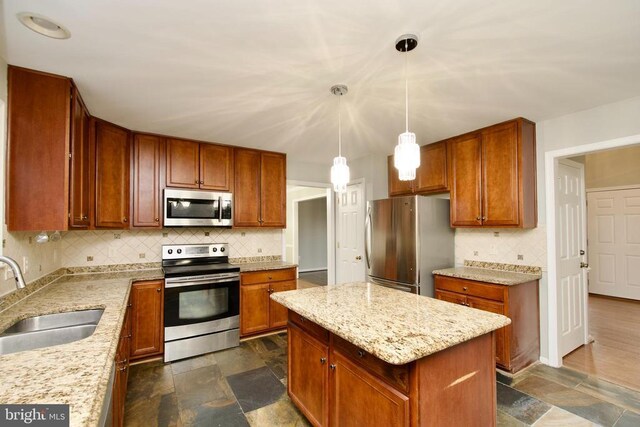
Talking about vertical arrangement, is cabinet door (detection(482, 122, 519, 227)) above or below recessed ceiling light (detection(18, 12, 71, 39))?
below

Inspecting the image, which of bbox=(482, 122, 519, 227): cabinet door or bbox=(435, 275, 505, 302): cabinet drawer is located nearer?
bbox=(435, 275, 505, 302): cabinet drawer

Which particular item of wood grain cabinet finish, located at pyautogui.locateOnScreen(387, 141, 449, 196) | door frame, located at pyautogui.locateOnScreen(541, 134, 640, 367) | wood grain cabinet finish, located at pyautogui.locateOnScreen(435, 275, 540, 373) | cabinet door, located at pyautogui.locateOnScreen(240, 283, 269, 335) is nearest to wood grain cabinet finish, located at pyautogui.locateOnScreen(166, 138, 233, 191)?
Result: cabinet door, located at pyautogui.locateOnScreen(240, 283, 269, 335)

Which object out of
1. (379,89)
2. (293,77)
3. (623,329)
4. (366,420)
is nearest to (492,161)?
(379,89)

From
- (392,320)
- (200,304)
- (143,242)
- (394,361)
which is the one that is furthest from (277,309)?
(394,361)

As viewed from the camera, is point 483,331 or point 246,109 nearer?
point 483,331

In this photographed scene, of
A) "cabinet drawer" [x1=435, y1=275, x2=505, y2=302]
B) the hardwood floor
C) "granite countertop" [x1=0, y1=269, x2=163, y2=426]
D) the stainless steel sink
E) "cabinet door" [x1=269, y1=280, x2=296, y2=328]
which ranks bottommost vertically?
the hardwood floor

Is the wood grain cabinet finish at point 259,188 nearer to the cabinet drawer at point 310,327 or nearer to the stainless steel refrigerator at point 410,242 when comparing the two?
the stainless steel refrigerator at point 410,242

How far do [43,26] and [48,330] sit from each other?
5.20 ft

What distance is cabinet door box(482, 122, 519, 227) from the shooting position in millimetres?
2873

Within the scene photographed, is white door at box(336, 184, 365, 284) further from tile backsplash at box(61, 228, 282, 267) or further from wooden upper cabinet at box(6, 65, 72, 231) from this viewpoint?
wooden upper cabinet at box(6, 65, 72, 231)

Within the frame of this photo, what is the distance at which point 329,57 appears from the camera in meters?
1.81

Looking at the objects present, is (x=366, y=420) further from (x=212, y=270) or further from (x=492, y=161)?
(x=492, y=161)

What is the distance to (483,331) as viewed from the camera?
1.37m

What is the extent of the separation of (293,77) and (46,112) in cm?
160
